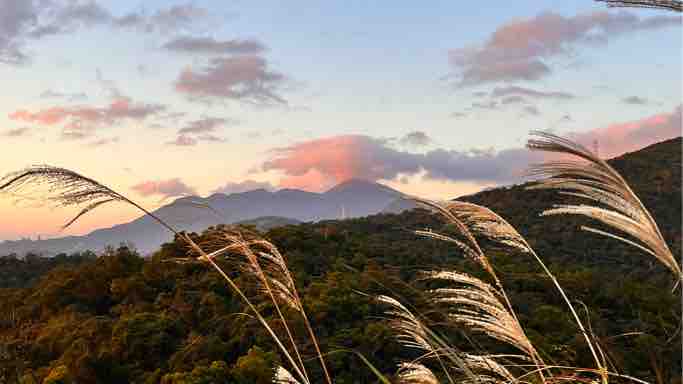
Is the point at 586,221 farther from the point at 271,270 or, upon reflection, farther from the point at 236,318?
the point at 271,270

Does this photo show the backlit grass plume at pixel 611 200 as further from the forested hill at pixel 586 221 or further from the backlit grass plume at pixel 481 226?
the forested hill at pixel 586 221

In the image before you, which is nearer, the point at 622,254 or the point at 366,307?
the point at 366,307

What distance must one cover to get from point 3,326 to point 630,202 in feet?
60.6

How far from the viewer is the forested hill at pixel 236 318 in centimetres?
1058

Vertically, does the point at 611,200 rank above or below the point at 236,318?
above

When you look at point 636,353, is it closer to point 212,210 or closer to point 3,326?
point 212,210

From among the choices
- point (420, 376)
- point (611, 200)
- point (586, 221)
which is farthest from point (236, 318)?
point (586, 221)

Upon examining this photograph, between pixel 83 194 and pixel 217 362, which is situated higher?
pixel 83 194

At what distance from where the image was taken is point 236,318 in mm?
10141

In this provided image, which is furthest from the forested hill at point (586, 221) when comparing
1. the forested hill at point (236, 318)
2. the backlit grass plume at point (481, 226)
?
the backlit grass plume at point (481, 226)

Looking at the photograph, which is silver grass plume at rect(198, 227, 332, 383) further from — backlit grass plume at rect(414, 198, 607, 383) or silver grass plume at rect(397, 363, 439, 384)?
backlit grass plume at rect(414, 198, 607, 383)

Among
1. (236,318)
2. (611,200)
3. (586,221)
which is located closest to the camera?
(611,200)

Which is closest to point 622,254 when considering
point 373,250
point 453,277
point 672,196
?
point 672,196

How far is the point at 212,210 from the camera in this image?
3.21m
